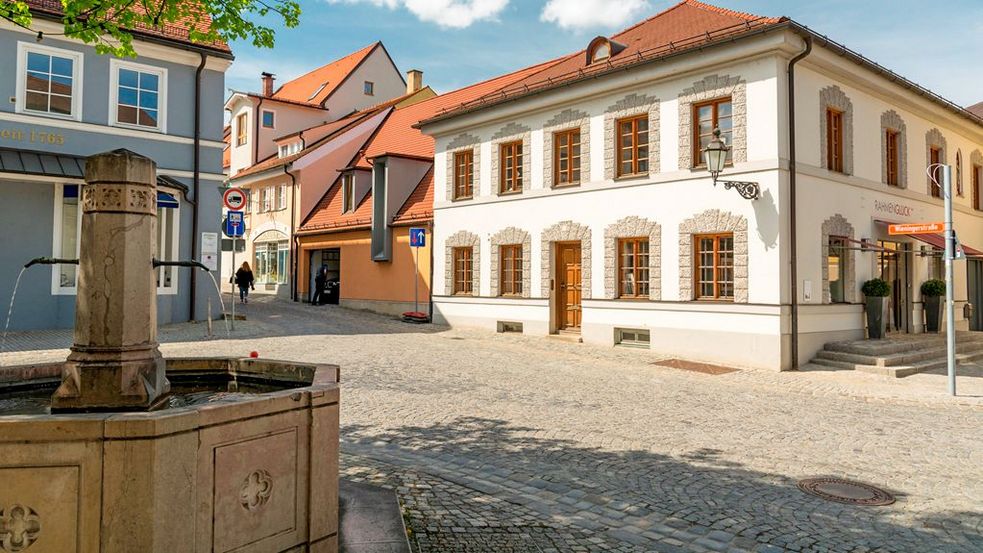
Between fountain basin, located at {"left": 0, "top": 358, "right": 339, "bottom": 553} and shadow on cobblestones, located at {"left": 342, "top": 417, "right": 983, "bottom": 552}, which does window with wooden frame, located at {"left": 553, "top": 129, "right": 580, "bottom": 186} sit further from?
fountain basin, located at {"left": 0, "top": 358, "right": 339, "bottom": 553}

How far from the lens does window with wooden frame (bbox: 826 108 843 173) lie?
15320 millimetres

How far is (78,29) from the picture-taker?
7.78m

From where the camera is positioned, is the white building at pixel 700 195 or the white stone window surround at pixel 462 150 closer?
the white building at pixel 700 195

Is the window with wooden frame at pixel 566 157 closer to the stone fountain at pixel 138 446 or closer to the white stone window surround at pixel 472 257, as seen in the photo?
the white stone window surround at pixel 472 257

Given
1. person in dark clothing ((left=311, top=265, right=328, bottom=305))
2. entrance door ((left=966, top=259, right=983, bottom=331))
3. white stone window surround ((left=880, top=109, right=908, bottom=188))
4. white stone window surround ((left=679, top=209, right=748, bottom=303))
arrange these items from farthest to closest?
1. person in dark clothing ((left=311, top=265, right=328, bottom=305))
2. entrance door ((left=966, top=259, right=983, bottom=331))
3. white stone window surround ((left=880, top=109, right=908, bottom=188))
4. white stone window surround ((left=679, top=209, right=748, bottom=303))

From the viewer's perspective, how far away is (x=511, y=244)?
1933cm

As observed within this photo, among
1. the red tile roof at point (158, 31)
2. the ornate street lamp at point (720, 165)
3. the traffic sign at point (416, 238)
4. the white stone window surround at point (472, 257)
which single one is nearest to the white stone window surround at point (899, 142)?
the ornate street lamp at point (720, 165)

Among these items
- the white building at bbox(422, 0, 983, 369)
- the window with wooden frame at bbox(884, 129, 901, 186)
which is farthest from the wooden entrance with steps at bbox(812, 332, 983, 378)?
the window with wooden frame at bbox(884, 129, 901, 186)

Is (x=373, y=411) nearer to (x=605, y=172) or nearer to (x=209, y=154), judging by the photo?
(x=605, y=172)

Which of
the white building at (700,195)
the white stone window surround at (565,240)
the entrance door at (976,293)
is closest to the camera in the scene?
the white building at (700,195)

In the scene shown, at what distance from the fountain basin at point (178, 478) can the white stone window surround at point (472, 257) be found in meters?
16.5

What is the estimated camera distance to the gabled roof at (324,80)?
122ft

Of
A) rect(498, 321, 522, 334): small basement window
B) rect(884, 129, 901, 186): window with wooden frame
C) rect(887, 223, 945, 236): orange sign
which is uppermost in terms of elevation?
rect(884, 129, 901, 186): window with wooden frame

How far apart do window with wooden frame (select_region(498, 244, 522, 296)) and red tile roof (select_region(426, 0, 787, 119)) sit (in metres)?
4.24
